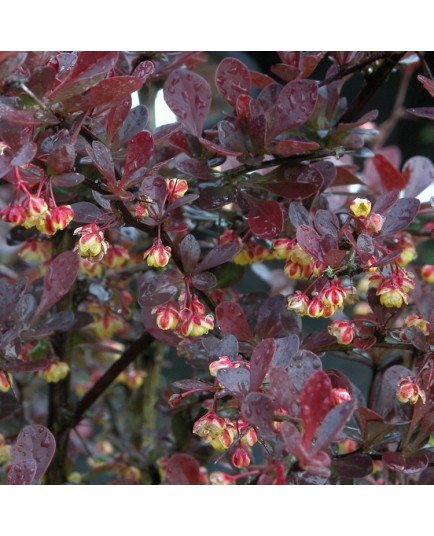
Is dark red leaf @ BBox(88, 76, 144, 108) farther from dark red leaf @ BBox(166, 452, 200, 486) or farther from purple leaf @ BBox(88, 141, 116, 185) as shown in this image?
dark red leaf @ BBox(166, 452, 200, 486)

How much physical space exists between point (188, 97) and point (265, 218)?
170 millimetres

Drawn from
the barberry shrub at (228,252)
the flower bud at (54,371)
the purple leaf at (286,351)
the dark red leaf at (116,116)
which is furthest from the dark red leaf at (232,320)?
the flower bud at (54,371)

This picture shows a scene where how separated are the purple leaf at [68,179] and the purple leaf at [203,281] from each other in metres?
0.20

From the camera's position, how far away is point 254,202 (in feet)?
2.83

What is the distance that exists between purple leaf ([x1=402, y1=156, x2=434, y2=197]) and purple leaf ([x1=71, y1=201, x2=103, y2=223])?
49 centimetres

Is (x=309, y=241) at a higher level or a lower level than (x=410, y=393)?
higher

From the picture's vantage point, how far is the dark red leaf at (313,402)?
561mm

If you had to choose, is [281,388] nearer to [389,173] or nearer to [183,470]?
[183,470]

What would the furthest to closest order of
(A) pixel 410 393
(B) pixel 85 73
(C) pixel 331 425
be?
(A) pixel 410 393
(B) pixel 85 73
(C) pixel 331 425

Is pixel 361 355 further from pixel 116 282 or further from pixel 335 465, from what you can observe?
pixel 116 282

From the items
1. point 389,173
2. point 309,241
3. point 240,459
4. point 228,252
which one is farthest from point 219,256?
point 389,173

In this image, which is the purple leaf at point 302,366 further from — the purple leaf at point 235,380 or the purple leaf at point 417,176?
the purple leaf at point 417,176

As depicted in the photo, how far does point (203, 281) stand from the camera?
2.73ft
